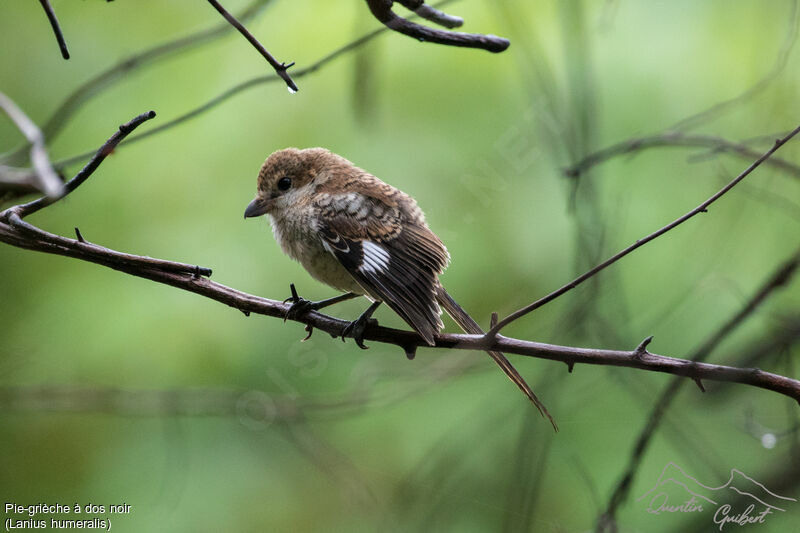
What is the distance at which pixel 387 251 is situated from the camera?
204 cm

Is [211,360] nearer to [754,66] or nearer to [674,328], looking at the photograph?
[674,328]

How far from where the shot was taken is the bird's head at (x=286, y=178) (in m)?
2.28

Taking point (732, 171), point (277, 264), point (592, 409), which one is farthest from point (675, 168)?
point (277, 264)

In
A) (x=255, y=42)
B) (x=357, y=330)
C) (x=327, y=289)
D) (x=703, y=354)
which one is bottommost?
(x=327, y=289)

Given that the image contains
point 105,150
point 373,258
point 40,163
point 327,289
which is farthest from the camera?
point 327,289

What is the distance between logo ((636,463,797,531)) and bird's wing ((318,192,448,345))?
751 mm

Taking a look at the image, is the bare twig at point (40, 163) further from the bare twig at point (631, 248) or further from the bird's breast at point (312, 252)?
A: the bird's breast at point (312, 252)

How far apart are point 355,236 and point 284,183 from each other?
0.37 metres

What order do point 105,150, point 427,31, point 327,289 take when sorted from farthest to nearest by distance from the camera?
point 327,289 < point 427,31 < point 105,150

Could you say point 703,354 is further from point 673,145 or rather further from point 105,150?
point 105,150

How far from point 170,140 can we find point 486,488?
1.72 metres

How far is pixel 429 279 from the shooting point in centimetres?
197

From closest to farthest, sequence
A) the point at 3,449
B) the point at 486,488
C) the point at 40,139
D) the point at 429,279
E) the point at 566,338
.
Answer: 1. the point at 40,139
2. the point at 429,279
3. the point at 566,338
4. the point at 486,488
5. the point at 3,449

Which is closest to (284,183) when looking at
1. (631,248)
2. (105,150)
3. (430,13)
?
(430,13)
